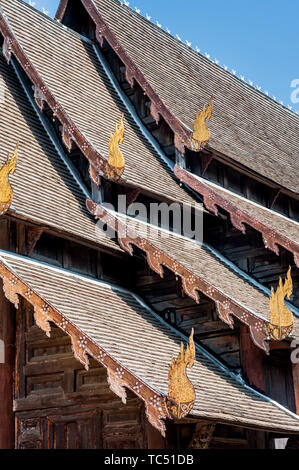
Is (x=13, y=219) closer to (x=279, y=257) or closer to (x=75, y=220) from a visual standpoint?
(x=75, y=220)

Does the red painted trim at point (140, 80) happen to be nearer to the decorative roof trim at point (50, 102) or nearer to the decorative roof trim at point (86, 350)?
the decorative roof trim at point (50, 102)

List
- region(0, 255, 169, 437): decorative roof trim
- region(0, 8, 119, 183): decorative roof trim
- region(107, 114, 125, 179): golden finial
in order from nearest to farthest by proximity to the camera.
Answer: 1. region(0, 255, 169, 437): decorative roof trim
2. region(107, 114, 125, 179): golden finial
3. region(0, 8, 119, 183): decorative roof trim

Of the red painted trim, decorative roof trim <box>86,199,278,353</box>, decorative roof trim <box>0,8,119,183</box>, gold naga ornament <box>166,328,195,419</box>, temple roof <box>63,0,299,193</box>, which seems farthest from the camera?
temple roof <box>63,0,299,193</box>

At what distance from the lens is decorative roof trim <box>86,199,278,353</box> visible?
11570 mm

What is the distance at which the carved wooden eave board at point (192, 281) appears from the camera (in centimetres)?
1159

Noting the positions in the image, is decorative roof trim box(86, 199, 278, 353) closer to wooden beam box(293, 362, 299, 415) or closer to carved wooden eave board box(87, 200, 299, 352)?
carved wooden eave board box(87, 200, 299, 352)

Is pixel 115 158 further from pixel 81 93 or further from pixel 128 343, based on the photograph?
pixel 128 343

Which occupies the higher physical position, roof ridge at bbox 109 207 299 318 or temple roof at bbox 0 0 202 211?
temple roof at bbox 0 0 202 211

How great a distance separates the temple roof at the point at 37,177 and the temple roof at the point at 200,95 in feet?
7.17

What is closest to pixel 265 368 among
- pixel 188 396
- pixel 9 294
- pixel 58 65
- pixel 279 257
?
pixel 279 257

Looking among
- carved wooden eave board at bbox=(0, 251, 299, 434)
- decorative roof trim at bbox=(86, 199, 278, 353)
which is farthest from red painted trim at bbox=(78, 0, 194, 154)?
carved wooden eave board at bbox=(0, 251, 299, 434)

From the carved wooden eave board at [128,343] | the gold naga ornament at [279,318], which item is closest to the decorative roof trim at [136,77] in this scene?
the carved wooden eave board at [128,343]

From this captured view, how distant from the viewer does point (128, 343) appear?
1080 centimetres

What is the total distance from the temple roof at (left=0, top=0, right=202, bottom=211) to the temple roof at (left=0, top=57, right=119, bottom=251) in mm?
454
